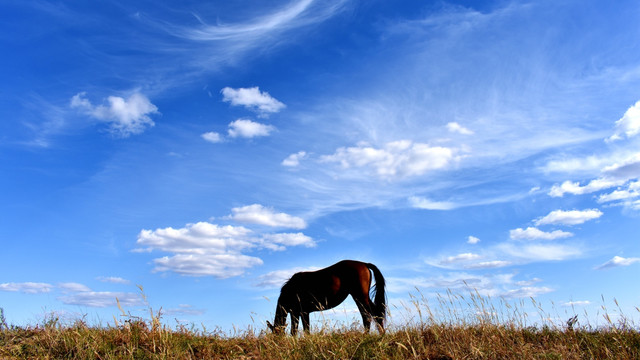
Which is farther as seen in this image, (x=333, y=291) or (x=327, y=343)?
(x=333, y=291)

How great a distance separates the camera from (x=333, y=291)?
14.1 meters

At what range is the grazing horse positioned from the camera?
1378 cm

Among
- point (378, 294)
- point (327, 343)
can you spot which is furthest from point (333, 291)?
point (327, 343)

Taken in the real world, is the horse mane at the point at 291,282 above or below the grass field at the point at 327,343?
above

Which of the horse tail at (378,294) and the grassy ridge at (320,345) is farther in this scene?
the horse tail at (378,294)

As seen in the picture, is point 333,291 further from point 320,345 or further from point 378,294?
point 320,345

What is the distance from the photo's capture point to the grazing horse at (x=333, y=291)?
1378 centimetres

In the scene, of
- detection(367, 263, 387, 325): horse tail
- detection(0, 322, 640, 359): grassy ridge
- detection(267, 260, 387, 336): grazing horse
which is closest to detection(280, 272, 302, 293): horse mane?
detection(267, 260, 387, 336): grazing horse

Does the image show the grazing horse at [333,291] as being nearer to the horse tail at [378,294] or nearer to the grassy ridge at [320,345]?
the horse tail at [378,294]

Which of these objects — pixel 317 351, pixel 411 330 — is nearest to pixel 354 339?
pixel 317 351

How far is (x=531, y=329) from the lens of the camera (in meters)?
9.50

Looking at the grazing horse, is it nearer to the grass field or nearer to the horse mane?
the horse mane

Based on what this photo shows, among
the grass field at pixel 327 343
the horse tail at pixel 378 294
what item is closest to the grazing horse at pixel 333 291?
the horse tail at pixel 378 294

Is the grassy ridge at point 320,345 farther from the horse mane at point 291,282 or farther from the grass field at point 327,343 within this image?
the horse mane at point 291,282
